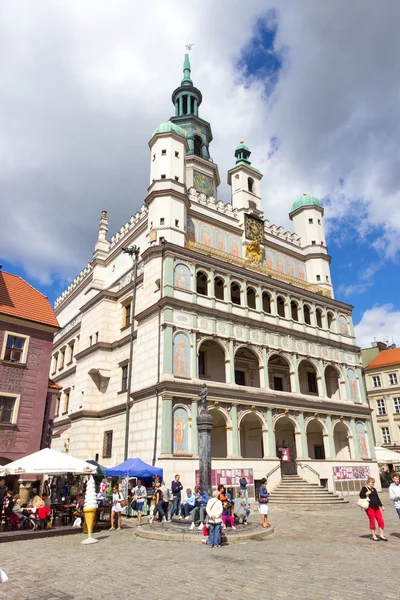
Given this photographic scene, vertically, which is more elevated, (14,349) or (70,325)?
(70,325)

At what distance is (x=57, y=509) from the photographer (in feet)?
60.6

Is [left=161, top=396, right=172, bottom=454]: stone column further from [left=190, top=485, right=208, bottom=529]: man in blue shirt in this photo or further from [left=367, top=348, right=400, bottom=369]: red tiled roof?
[left=367, top=348, right=400, bottom=369]: red tiled roof

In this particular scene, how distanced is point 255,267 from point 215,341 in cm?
989

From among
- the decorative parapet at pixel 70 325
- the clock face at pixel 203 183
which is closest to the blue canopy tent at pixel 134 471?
the decorative parapet at pixel 70 325

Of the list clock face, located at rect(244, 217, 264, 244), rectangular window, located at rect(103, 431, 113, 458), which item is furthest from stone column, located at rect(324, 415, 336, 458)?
rectangular window, located at rect(103, 431, 113, 458)

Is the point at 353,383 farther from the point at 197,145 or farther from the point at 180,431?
the point at 197,145

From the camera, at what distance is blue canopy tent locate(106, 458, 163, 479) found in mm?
20703

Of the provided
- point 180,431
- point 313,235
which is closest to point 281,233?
point 313,235

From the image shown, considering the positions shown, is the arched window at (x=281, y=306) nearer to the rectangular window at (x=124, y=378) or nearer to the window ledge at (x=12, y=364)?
the rectangular window at (x=124, y=378)

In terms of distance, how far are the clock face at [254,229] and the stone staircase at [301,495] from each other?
1985 cm

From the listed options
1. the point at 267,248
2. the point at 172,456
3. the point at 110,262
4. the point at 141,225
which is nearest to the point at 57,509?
the point at 172,456

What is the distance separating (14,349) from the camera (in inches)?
939

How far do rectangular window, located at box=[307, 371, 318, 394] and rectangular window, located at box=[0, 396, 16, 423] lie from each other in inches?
949

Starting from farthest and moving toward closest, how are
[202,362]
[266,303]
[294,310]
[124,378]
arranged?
[294,310], [266,303], [124,378], [202,362]
